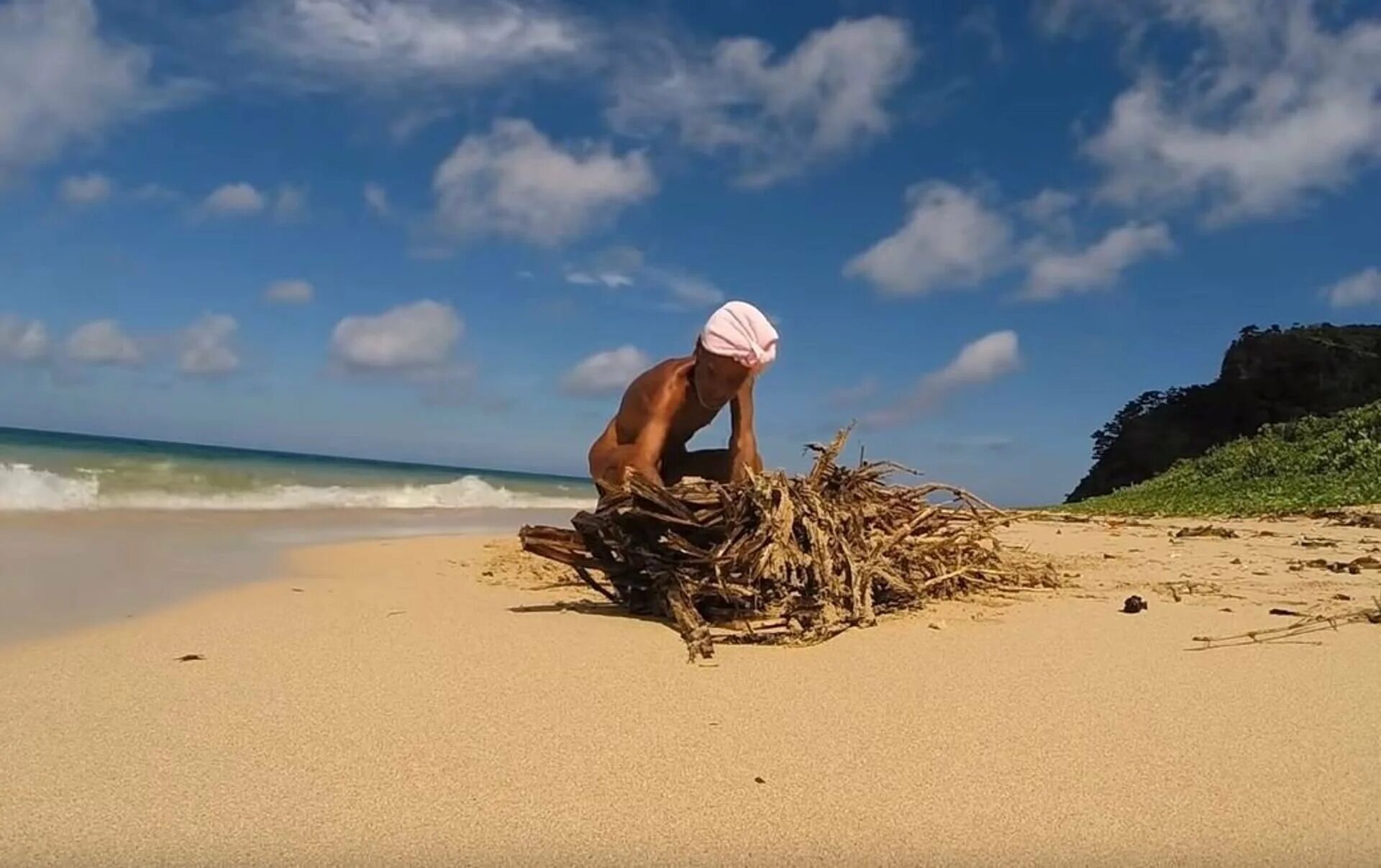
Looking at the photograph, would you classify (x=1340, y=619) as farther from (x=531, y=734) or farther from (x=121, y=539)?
(x=121, y=539)

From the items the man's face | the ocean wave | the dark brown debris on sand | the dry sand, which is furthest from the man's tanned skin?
the ocean wave

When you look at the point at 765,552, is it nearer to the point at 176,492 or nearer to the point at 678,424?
the point at 678,424

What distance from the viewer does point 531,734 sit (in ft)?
→ 6.81

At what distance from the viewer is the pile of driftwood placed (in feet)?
10.8

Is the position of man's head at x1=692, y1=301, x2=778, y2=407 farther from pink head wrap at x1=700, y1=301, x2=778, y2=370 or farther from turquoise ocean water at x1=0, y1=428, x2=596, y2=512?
turquoise ocean water at x1=0, y1=428, x2=596, y2=512

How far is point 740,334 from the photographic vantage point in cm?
388

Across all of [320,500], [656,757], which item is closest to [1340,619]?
[656,757]

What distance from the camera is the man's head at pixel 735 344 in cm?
387

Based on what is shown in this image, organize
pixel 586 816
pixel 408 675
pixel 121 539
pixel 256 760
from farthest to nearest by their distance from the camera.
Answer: pixel 121 539 → pixel 408 675 → pixel 256 760 → pixel 586 816

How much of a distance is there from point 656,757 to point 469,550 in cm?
546

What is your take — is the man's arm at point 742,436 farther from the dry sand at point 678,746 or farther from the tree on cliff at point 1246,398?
the tree on cliff at point 1246,398

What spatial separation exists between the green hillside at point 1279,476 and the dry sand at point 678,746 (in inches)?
303

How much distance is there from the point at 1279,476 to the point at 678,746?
38.9ft

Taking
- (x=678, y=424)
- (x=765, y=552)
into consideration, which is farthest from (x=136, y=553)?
(x=765, y=552)
